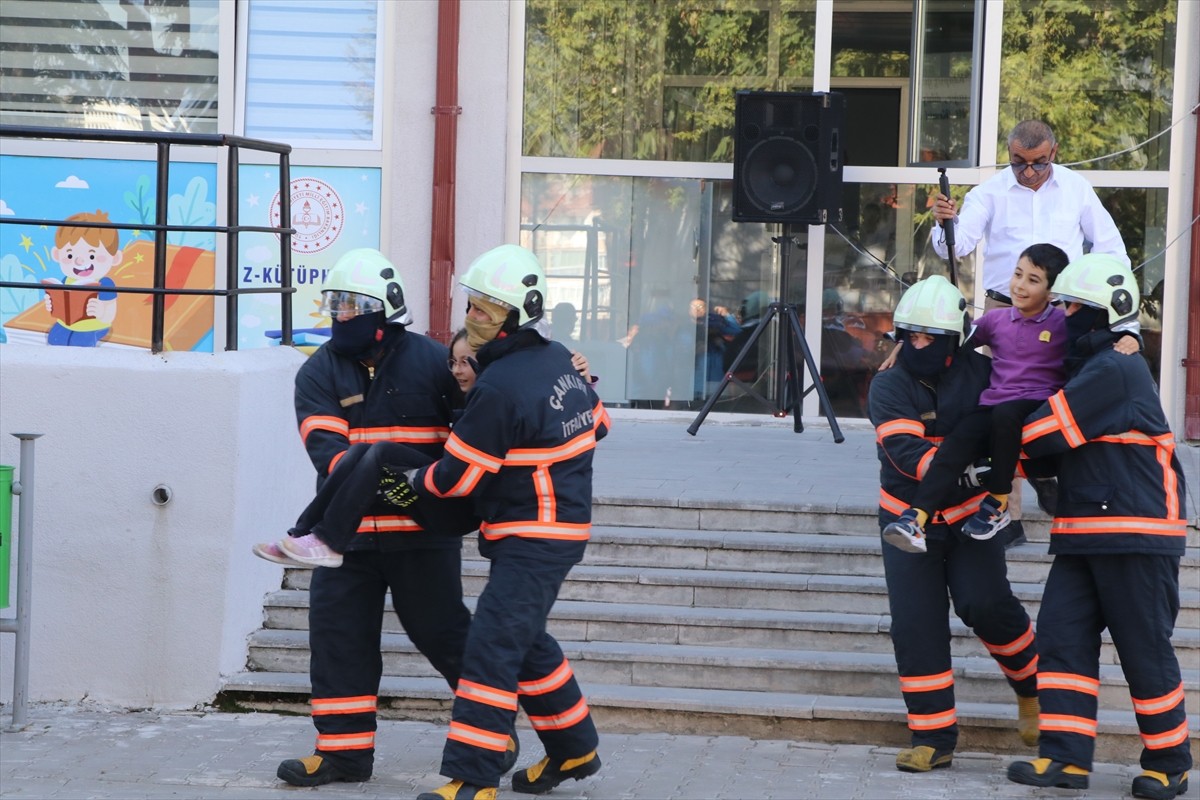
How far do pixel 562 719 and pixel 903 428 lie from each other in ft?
5.35

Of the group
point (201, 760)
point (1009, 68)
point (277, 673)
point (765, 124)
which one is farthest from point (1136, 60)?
point (201, 760)

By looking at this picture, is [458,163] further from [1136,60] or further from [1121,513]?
[1121,513]

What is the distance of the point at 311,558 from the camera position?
5.15m

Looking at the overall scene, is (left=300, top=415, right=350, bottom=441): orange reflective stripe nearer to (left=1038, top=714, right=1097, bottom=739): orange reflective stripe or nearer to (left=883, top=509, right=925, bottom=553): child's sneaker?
(left=883, top=509, right=925, bottom=553): child's sneaker

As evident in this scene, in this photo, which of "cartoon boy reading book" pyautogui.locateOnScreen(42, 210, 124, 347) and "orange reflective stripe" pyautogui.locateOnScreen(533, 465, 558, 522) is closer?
"orange reflective stripe" pyautogui.locateOnScreen(533, 465, 558, 522)

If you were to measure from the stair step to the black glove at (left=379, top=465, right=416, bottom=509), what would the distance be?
146cm

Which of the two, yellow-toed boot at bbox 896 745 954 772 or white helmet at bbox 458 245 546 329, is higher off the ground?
white helmet at bbox 458 245 546 329

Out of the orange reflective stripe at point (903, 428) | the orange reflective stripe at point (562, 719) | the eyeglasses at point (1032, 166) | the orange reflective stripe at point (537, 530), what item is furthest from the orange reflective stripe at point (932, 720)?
the eyeglasses at point (1032, 166)

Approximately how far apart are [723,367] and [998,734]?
16.6 ft

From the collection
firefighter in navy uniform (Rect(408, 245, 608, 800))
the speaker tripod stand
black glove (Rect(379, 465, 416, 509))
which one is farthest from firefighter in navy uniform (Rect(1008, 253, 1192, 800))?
the speaker tripod stand

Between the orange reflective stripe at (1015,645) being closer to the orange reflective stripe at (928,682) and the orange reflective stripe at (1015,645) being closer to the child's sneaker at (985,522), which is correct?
the orange reflective stripe at (928,682)

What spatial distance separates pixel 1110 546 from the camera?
5316mm

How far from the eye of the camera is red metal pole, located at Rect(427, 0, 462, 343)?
34.3 ft

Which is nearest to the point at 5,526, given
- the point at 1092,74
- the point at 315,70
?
the point at 315,70
